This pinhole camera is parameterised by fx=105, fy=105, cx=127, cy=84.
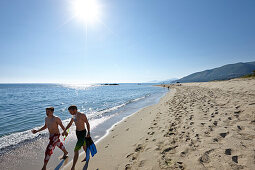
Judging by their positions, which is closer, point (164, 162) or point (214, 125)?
point (164, 162)

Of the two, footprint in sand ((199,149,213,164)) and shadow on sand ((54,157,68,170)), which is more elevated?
footprint in sand ((199,149,213,164))

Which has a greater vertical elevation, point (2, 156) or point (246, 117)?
point (246, 117)

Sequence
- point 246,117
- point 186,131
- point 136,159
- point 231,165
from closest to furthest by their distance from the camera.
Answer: point 231,165 < point 136,159 < point 186,131 < point 246,117

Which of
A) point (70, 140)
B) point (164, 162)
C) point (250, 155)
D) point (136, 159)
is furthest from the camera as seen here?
point (70, 140)

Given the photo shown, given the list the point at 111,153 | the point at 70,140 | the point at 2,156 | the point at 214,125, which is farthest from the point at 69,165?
the point at 214,125

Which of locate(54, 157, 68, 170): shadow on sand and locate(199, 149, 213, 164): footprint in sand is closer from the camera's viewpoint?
locate(199, 149, 213, 164): footprint in sand

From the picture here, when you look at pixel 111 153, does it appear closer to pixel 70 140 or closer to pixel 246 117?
pixel 70 140

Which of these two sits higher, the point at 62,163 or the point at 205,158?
the point at 205,158

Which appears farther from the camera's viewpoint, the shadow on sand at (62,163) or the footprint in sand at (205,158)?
the shadow on sand at (62,163)

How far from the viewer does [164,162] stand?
299 centimetres

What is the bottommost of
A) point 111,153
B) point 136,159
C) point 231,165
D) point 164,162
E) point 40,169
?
A: point 40,169

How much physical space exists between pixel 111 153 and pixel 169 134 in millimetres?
2646

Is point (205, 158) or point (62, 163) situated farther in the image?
point (62, 163)

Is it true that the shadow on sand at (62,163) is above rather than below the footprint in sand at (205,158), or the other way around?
below
